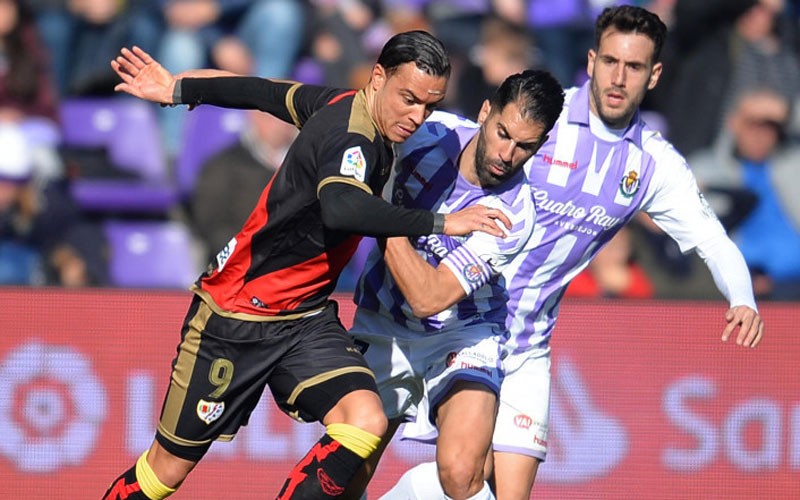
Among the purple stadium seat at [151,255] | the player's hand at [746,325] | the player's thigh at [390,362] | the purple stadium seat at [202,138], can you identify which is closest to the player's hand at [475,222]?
the player's thigh at [390,362]

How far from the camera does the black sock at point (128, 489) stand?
4535 millimetres

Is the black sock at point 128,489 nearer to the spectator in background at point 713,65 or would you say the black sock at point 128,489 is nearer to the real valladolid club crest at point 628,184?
the real valladolid club crest at point 628,184

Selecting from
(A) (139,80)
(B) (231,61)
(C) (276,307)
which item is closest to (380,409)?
(C) (276,307)

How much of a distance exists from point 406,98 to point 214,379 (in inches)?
49.3

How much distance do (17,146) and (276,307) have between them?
425 cm

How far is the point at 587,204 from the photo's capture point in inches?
195

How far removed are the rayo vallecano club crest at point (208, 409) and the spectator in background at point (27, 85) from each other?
4.01m

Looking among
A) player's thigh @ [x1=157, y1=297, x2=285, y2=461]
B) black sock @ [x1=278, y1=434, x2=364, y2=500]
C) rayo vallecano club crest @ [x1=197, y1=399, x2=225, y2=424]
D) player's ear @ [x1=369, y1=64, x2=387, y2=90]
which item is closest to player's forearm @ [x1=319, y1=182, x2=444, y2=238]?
player's ear @ [x1=369, y1=64, x2=387, y2=90]

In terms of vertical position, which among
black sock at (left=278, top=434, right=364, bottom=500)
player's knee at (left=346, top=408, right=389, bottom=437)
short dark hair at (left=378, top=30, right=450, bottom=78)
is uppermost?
short dark hair at (left=378, top=30, right=450, bottom=78)

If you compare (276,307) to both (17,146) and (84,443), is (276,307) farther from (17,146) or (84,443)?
(17,146)

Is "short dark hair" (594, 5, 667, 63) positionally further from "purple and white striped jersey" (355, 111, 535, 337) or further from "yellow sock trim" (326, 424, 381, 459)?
"yellow sock trim" (326, 424, 381, 459)

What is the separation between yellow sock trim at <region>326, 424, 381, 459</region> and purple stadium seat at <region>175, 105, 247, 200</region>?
4.07m

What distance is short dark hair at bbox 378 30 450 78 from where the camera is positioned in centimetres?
409

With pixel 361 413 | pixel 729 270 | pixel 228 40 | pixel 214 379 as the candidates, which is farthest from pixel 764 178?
pixel 214 379
